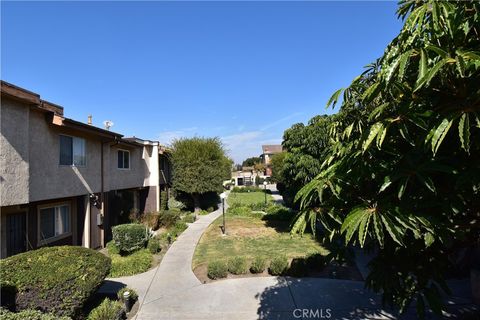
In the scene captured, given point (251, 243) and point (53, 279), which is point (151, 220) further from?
point (53, 279)

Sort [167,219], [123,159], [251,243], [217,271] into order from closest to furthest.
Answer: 1. [217,271]
2. [251,243]
3. [123,159]
4. [167,219]

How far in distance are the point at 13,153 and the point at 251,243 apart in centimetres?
1102

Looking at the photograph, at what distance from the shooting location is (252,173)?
70.6 m

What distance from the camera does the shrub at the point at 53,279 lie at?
640 centimetres

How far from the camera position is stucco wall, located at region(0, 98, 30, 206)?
8453mm

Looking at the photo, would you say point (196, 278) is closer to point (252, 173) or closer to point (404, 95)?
point (404, 95)

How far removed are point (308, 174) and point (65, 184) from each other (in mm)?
12112

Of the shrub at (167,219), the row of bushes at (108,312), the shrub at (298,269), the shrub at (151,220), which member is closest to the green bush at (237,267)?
the shrub at (298,269)

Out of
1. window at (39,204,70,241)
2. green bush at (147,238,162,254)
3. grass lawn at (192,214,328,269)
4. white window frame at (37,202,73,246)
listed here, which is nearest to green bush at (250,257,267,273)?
grass lawn at (192,214,328,269)

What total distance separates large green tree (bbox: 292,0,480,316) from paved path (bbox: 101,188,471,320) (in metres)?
4.90

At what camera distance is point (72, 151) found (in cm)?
1270

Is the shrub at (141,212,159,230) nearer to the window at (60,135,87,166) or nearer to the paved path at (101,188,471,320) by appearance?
the window at (60,135,87,166)

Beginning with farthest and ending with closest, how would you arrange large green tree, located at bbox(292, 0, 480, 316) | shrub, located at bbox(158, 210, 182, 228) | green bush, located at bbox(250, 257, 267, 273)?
shrub, located at bbox(158, 210, 182, 228), green bush, located at bbox(250, 257, 267, 273), large green tree, located at bbox(292, 0, 480, 316)

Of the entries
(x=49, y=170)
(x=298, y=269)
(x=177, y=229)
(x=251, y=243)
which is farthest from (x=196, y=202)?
(x=298, y=269)
